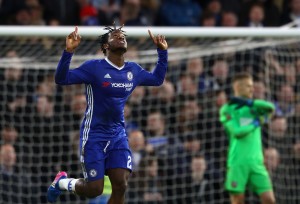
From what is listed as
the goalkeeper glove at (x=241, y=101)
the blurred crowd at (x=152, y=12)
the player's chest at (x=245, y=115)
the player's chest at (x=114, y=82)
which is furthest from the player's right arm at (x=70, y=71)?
the blurred crowd at (x=152, y=12)

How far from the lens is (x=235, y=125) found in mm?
11391

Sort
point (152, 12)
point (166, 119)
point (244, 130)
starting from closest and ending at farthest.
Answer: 1. point (244, 130)
2. point (166, 119)
3. point (152, 12)

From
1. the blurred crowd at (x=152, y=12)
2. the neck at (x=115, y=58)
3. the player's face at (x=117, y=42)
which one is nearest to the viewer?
the player's face at (x=117, y=42)

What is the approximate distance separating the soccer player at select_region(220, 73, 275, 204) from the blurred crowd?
2789mm

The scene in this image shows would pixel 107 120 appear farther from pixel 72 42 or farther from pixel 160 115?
pixel 160 115

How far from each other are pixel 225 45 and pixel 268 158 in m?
1.57

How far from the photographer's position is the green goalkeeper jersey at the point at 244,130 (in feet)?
37.3

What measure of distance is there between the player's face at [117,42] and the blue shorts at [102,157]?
2.63 feet

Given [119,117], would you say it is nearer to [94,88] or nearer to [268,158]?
[94,88]

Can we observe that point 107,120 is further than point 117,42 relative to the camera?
Yes

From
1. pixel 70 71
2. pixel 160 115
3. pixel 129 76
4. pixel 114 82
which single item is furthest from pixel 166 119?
pixel 70 71

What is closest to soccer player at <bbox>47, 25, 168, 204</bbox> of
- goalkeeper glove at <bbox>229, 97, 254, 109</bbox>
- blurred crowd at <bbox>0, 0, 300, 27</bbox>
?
goalkeeper glove at <bbox>229, 97, 254, 109</bbox>

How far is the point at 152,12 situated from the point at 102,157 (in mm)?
6295

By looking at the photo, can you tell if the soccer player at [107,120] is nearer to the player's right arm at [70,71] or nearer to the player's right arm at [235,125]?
the player's right arm at [70,71]
